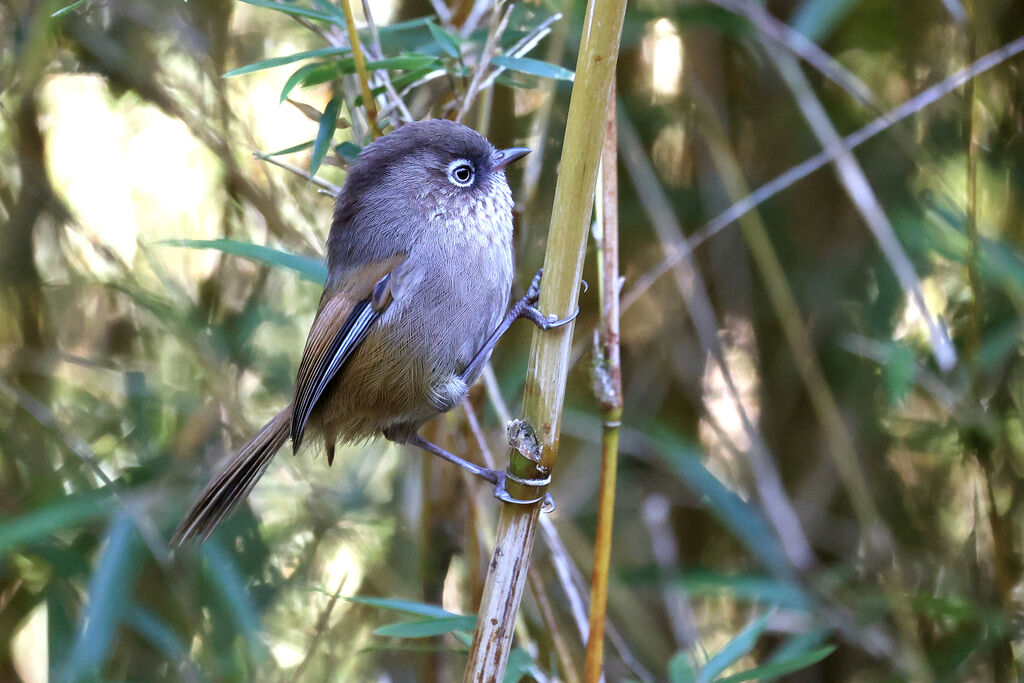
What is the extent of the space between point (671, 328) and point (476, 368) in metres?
1.72

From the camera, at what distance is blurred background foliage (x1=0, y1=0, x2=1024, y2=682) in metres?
3.24

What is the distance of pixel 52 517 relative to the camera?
3025mm

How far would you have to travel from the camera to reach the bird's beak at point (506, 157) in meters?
2.66

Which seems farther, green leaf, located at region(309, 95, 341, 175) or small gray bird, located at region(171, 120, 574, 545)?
small gray bird, located at region(171, 120, 574, 545)

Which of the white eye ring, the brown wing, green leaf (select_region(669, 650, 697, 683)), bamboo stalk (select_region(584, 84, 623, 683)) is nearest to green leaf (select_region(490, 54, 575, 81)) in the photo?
bamboo stalk (select_region(584, 84, 623, 683))

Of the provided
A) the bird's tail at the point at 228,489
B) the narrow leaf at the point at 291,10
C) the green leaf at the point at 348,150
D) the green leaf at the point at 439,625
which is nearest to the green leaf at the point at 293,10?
the narrow leaf at the point at 291,10

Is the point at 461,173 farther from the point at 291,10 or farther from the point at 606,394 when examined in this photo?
the point at 606,394

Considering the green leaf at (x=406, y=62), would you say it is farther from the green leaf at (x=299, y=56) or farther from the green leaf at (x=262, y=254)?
the green leaf at (x=262, y=254)

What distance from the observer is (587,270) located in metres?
4.43

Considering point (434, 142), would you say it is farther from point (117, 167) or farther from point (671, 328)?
point (117, 167)

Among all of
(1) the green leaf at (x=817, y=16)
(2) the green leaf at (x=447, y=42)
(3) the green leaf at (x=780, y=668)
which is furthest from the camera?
(1) the green leaf at (x=817, y=16)

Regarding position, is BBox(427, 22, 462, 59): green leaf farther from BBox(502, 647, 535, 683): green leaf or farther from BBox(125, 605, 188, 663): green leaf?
BBox(125, 605, 188, 663): green leaf

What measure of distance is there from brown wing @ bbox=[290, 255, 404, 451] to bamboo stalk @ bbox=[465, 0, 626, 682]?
990mm

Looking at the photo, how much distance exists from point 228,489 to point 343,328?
633mm
